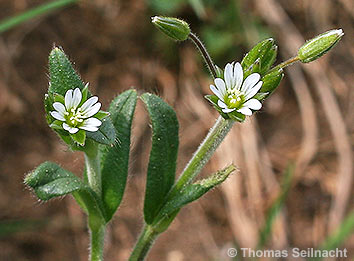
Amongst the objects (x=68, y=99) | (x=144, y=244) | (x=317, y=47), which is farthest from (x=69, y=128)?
(x=317, y=47)

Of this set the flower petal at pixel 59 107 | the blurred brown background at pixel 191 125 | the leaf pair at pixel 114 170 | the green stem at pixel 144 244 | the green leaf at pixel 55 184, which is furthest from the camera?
the blurred brown background at pixel 191 125

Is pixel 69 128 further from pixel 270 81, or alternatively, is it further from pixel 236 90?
pixel 270 81

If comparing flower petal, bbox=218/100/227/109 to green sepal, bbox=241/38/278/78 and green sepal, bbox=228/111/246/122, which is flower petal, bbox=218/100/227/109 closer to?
green sepal, bbox=228/111/246/122

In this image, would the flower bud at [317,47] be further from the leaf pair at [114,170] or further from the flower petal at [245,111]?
the leaf pair at [114,170]

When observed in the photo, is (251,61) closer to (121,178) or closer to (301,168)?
(121,178)

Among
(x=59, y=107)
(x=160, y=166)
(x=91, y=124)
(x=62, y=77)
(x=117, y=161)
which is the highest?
(x=62, y=77)

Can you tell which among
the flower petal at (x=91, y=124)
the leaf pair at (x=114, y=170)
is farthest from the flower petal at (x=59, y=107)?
the leaf pair at (x=114, y=170)

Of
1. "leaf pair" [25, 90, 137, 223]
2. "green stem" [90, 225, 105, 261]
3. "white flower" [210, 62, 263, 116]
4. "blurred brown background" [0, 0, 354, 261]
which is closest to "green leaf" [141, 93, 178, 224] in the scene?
"leaf pair" [25, 90, 137, 223]
